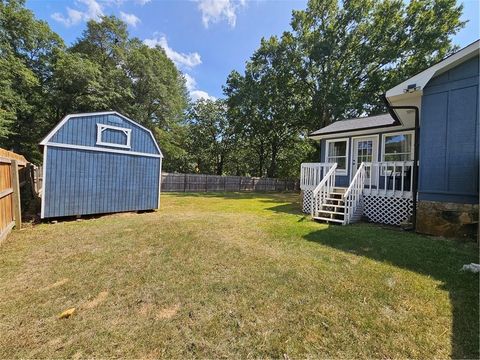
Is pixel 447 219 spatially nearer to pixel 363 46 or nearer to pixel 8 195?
pixel 8 195

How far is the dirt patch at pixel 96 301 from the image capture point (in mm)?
2629

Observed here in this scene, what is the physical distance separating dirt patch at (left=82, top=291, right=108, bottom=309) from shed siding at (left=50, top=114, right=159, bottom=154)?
532cm

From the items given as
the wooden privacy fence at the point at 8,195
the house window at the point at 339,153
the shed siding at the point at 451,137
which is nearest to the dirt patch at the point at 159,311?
the wooden privacy fence at the point at 8,195

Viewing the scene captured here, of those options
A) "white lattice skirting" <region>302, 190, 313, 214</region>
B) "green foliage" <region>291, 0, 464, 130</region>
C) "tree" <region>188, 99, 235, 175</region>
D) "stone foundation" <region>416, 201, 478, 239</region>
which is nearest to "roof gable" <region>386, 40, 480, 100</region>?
"stone foundation" <region>416, 201, 478, 239</region>

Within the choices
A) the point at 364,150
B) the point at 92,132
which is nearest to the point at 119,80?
the point at 92,132

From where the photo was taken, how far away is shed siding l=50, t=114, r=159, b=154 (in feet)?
21.7

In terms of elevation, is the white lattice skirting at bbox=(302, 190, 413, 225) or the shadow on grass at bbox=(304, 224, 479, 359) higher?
the white lattice skirting at bbox=(302, 190, 413, 225)

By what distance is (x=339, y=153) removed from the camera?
35.7 feet

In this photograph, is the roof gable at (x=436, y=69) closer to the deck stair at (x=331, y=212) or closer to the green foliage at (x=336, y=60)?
the deck stair at (x=331, y=212)

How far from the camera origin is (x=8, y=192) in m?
5.22

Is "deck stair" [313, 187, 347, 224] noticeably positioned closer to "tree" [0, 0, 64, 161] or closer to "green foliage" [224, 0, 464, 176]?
"green foliage" [224, 0, 464, 176]

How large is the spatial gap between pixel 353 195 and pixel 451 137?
2.64 meters

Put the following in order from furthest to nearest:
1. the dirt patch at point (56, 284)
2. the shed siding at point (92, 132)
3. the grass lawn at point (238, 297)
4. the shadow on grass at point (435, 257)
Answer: the shed siding at point (92, 132) < the dirt patch at point (56, 284) < the shadow on grass at point (435, 257) < the grass lawn at point (238, 297)

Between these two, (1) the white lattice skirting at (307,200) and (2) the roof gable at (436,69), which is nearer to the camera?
(2) the roof gable at (436,69)
